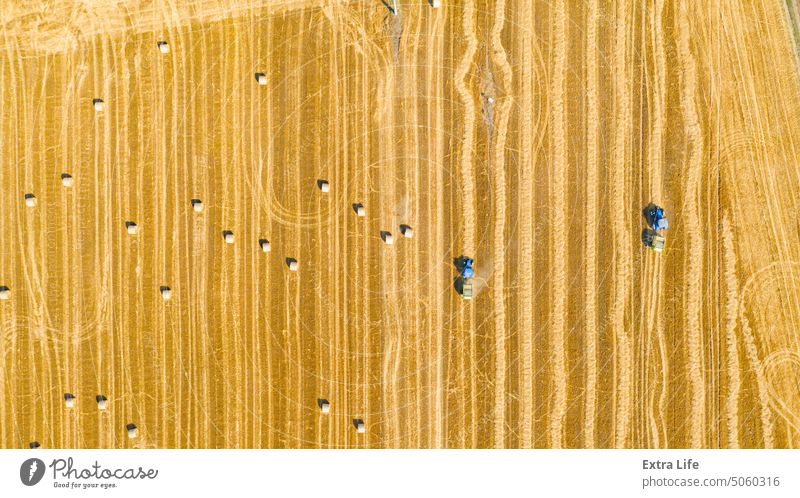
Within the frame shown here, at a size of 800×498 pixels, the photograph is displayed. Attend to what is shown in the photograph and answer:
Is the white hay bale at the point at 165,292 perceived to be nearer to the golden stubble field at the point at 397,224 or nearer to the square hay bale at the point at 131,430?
the golden stubble field at the point at 397,224

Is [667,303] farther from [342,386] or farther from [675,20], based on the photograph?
[342,386]

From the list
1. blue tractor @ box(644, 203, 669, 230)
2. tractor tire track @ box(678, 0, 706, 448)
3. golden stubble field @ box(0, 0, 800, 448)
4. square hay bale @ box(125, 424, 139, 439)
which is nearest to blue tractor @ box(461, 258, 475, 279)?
golden stubble field @ box(0, 0, 800, 448)

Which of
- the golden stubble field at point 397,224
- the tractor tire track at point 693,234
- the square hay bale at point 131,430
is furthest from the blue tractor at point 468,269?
the square hay bale at point 131,430

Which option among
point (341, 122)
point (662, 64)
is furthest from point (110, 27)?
point (662, 64)

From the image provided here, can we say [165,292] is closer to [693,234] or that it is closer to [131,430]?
[131,430]
